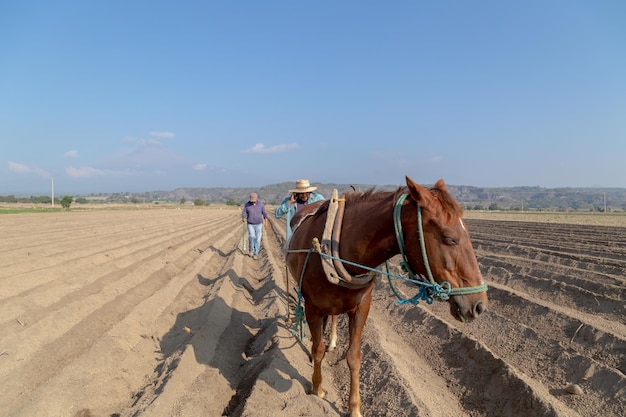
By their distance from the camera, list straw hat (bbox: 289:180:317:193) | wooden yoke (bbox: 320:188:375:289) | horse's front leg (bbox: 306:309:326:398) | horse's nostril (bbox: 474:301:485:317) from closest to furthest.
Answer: horse's nostril (bbox: 474:301:485:317) < wooden yoke (bbox: 320:188:375:289) < horse's front leg (bbox: 306:309:326:398) < straw hat (bbox: 289:180:317:193)

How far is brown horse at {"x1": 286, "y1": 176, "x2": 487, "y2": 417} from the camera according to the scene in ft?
8.66

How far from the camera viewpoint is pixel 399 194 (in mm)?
2980

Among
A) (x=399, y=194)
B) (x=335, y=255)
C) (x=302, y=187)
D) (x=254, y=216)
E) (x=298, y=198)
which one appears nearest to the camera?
(x=399, y=194)

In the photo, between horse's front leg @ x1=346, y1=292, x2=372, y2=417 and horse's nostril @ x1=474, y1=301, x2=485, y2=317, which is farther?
horse's front leg @ x1=346, y1=292, x2=372, y2=417

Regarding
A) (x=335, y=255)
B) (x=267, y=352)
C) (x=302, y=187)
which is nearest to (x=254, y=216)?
(x=302, y=187)

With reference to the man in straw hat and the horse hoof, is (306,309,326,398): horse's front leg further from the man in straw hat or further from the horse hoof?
the man in straw hat

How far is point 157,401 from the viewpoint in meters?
3.64

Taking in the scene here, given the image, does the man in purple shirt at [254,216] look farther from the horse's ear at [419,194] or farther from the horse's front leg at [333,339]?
the horse's ear at [419,194]

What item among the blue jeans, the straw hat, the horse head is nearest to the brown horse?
the horse head

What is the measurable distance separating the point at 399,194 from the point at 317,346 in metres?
1.75

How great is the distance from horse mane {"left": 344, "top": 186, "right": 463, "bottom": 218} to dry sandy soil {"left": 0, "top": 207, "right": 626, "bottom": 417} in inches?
74.9

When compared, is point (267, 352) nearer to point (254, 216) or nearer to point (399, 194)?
point (399, 194)

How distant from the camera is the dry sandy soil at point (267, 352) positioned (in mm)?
3824

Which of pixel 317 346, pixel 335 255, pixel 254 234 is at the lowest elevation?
pixel 317 346
